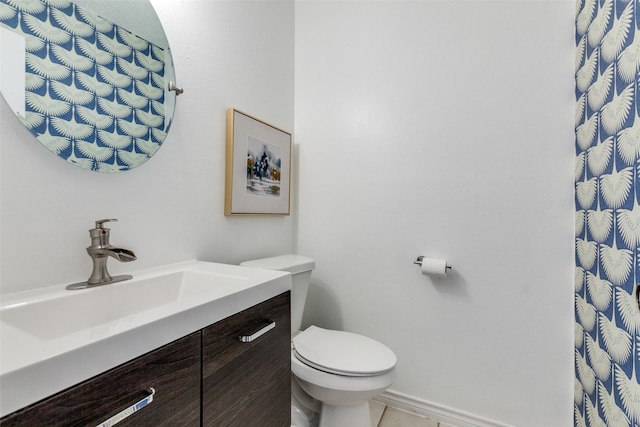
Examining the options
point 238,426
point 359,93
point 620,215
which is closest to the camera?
point 238,426

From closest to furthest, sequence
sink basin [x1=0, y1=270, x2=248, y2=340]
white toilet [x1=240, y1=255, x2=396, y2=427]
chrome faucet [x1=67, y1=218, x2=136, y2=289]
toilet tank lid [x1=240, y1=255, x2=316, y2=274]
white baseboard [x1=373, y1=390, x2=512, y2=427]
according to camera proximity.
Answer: sink basin [x1=0, y1=270, x2=248, y2=340] → chrome faucet [x1=67, y1=218, x2=136, y2=289] → white toilet [x1=240, y1=255, x2=396, y2=427] → toilet tank lid [x1=240, y1=255, x2=316, y2=274] → white baseboard [x1=373, y1=390, x2=512, y2=427]

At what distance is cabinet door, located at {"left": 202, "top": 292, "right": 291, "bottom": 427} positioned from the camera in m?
0.64

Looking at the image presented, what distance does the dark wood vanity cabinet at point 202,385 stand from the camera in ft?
1.40

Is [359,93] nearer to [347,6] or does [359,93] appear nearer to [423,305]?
[347,6]

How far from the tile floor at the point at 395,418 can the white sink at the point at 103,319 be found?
3.56 ft

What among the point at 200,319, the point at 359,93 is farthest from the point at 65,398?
the point at 359,93

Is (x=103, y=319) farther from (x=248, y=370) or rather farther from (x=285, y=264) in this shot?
(x=285, y=264)

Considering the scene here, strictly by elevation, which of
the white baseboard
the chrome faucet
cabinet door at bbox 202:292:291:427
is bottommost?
the white baseboard

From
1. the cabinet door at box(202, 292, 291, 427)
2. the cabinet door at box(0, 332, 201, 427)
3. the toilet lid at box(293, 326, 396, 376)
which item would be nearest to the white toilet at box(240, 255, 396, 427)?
the toilet lid at box(293, 326, 396, 376)

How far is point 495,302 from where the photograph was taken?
1361 millimetres

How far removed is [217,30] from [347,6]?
86 centimetres

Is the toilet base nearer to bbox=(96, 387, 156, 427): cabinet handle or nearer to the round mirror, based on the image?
bbox=(96, 387, 156, 427): cabinet handle

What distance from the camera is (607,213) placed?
956 mm

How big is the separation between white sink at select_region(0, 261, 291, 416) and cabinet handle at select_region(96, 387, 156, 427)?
0.25 feet
